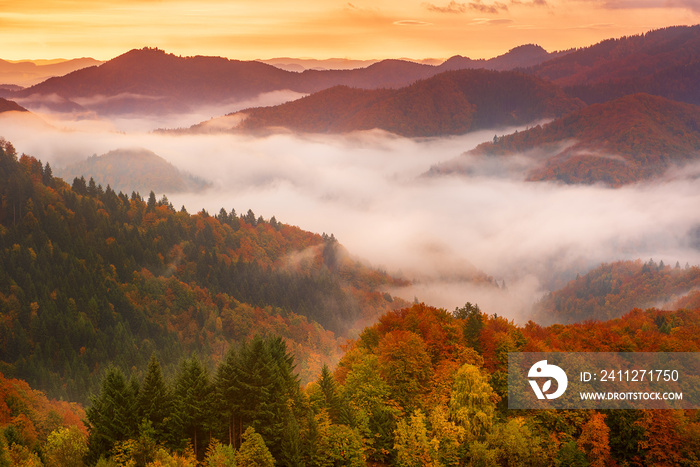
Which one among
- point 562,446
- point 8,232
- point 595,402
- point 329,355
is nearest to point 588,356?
point 595,402

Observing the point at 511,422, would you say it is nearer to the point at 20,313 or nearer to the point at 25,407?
the point at 25,407

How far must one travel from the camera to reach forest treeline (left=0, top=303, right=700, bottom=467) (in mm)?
48031

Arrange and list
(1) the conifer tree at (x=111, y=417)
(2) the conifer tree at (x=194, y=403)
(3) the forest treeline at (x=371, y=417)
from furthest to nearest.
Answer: (2) the conifer tree at (x=194, y=403) → (3) the forest treeline at (x=371, y=417) → (1) the conifer tree at (x=111, y=417)

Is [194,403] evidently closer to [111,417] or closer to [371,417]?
[111,417]

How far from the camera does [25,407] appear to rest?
82.6 m

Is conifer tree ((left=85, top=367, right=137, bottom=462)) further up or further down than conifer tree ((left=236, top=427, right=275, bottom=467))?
further up

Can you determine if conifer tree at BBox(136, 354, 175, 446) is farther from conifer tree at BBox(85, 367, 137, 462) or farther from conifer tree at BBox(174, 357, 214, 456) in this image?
conifer tree at BBox(85, 367, 137, 462)

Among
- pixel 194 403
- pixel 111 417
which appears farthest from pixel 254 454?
pixel 111 417

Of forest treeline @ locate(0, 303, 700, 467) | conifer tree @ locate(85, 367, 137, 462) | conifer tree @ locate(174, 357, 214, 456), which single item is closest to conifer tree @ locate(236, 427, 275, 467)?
forest treeline @ locate(0, 303, 700, 467)

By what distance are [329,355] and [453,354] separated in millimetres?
126315

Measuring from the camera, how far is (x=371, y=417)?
193ft

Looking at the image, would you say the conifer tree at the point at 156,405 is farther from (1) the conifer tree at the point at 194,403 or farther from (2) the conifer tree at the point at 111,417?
(2) the conifer tree at the point at 111,417

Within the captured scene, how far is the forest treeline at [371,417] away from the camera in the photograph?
158 ft

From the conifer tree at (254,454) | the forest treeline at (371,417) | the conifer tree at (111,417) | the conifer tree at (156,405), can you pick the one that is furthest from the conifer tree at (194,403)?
the conifer tree at (254,454)
